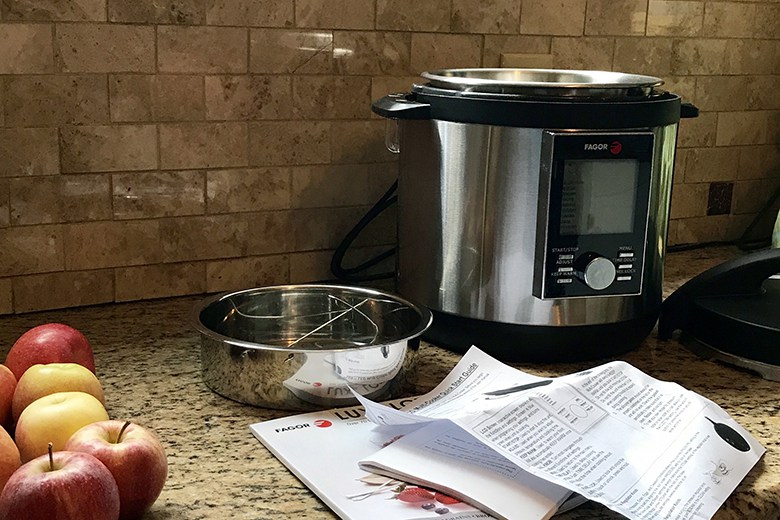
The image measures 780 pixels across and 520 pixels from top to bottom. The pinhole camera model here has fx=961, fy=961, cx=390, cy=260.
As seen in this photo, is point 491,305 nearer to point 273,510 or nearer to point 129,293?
point 273,510

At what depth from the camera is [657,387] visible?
39.0 inches

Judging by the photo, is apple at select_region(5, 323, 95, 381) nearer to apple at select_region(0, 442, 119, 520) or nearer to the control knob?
apple at select_region(0, 442, 119, 520)

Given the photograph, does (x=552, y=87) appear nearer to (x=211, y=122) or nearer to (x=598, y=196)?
(x=598, y=196)

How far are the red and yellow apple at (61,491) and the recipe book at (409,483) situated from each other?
0.19 meters

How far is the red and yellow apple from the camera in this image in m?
0.65

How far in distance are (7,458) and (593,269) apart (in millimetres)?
647

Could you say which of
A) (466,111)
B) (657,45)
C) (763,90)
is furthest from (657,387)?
(763,90)

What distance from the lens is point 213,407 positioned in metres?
0.99

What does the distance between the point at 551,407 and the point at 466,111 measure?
36 cm

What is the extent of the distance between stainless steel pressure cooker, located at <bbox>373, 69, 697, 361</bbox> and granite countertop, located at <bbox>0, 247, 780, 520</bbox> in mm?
61

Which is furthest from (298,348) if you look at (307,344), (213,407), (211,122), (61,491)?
(211,122)

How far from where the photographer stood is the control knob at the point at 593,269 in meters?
1.09

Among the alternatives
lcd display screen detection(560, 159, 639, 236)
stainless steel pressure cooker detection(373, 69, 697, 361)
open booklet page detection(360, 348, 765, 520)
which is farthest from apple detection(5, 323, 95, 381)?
lcd display screen detection(560, 159, 639, 236)

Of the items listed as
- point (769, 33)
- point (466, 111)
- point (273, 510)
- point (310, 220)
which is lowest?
point (273, 510)
